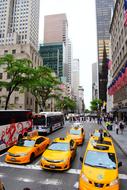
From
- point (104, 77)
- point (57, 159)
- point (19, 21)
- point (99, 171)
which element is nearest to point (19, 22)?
point (19, 21)

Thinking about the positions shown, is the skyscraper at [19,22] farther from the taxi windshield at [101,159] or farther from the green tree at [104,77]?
the taxi windshield at [101,159]

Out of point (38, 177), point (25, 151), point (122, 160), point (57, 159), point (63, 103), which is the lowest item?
point (122, 160)

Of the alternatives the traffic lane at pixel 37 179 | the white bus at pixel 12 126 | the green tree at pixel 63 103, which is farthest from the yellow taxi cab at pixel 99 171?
the green tree at pixel 63 103

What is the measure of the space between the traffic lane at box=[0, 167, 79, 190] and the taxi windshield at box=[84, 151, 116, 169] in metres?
1.38

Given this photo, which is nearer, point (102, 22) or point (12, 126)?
point (12, 126)

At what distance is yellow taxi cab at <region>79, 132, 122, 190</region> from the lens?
781cm

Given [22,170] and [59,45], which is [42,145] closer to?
[22,170]

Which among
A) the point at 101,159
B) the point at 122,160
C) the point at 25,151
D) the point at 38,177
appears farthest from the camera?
the point at 122,160

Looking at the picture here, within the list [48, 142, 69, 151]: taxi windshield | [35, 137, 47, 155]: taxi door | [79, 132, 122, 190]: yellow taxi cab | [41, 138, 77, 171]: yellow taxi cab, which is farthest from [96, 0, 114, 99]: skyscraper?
[79, 132, 122, 190]: yellow taxi cab

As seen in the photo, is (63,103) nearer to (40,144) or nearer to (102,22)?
(40,144)

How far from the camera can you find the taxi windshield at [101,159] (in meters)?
9.12

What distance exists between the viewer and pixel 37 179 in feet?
32.8

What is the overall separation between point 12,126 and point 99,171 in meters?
11.2

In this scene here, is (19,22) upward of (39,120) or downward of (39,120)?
upward
